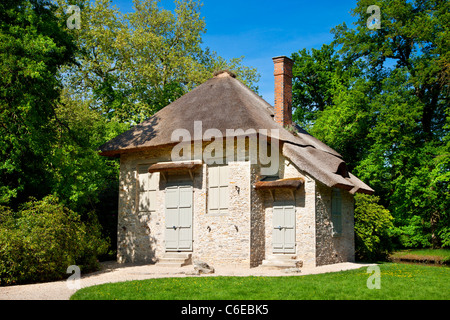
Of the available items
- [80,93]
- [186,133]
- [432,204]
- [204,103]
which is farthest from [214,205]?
[80,93]

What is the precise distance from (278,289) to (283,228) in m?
5.77

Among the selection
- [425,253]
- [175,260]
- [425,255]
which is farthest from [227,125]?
[425,253]

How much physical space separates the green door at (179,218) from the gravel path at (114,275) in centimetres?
101

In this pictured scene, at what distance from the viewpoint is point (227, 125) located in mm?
15734

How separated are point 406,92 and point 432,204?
5.52m

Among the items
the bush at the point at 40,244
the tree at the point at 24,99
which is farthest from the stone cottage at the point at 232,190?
the tree at the point at 24,99

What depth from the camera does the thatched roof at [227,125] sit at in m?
15.4

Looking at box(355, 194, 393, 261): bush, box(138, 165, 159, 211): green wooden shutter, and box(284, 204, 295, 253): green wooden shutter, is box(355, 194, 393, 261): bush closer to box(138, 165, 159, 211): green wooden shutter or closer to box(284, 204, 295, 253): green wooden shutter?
box(284, 204, 295, 253): green wooden shutter

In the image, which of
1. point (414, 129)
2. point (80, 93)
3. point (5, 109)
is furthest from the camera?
point (80, 93)

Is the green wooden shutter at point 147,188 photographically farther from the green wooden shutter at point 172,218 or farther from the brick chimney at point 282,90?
the brick chimney at point 282,90

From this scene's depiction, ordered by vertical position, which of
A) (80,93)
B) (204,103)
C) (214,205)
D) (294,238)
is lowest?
(294,238)

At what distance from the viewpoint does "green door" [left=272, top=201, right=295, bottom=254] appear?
15.2 m

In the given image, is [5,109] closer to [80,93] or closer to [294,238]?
[294,238]
